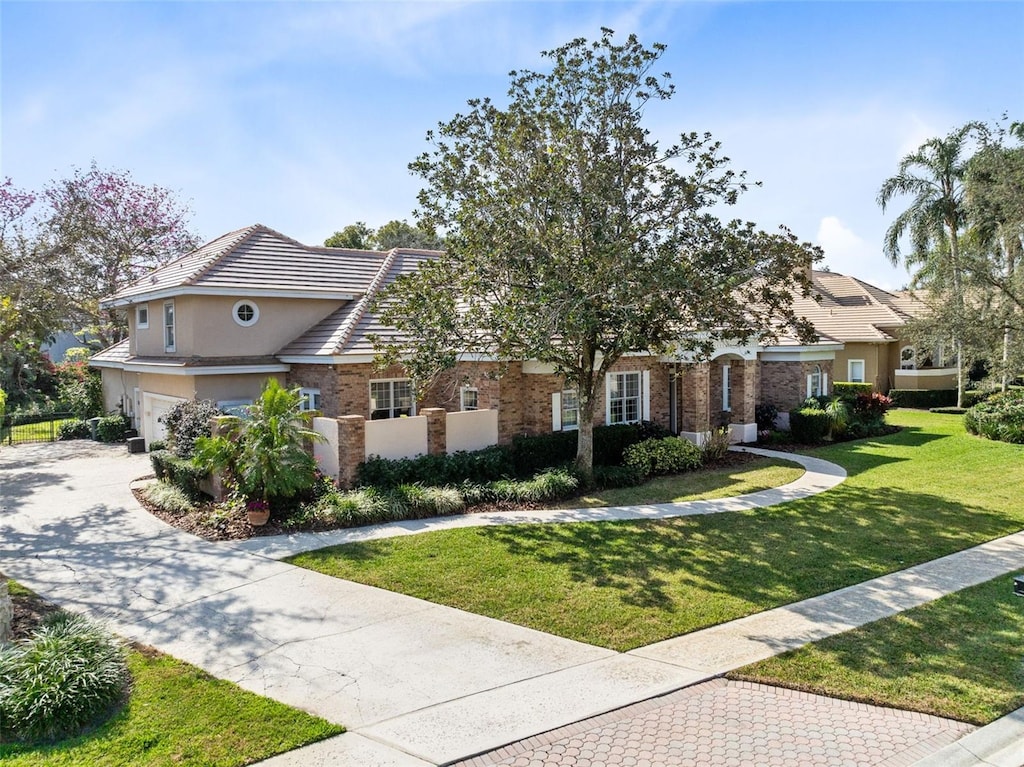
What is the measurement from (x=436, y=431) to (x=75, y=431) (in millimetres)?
19152

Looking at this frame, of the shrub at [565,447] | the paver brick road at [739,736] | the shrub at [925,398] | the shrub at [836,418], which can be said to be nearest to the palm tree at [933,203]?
the shrub at [925,398]

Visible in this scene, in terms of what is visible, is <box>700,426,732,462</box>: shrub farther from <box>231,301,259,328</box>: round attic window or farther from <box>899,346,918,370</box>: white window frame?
<box>899,346,918,370</box>: white window frame

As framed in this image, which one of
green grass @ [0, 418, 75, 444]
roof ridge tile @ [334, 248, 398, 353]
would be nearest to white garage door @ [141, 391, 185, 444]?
roof ridge tile @ [334, 248, 398, 353]

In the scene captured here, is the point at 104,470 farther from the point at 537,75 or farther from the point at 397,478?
the point at 537,75

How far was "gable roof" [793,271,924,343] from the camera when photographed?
33.2 meters

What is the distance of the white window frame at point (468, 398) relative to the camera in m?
18.6

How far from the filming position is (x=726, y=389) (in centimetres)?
2364

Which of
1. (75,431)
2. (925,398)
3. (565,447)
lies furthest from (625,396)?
(75,431)

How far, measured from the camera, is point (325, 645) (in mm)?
7898

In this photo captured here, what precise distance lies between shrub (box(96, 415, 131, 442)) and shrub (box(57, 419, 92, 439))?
6.15 feet

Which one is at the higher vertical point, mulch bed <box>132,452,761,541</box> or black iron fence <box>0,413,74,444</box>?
black iron fence <box>0,413,74,444</box>

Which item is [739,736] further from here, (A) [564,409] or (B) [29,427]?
(B) [29,427]

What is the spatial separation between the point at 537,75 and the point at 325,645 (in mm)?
11788

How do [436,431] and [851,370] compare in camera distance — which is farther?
[851,370]
